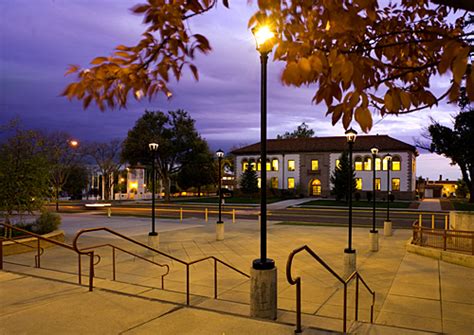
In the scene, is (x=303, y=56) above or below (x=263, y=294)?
above

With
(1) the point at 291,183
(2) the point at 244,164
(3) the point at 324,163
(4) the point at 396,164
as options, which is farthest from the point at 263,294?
(2) the point at 244,164

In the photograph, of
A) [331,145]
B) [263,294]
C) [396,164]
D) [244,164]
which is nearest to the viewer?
[263,294]

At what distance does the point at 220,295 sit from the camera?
938 cm

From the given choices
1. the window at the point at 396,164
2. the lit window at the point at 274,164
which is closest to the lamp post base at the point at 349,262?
the window at the point at 396,164

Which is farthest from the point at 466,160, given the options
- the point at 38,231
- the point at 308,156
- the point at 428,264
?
the point at 38,231

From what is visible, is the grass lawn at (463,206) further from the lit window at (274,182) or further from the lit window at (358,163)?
the lit window at (274,182)

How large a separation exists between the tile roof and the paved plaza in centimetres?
4099

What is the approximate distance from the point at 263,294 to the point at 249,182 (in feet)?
172

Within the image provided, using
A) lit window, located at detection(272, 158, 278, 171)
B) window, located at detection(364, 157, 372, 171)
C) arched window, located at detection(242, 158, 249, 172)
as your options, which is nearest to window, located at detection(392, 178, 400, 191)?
window, located at detection(364, 157, 372, 171)

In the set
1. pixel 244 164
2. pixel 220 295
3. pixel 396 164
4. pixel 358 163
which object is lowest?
Answer: pixel 220 295

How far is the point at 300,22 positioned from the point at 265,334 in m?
4.41

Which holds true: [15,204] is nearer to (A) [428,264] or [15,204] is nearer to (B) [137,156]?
(A) [428,264]

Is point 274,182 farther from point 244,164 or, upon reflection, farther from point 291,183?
point 244,164

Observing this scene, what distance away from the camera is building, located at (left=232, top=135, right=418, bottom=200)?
53906 mm
